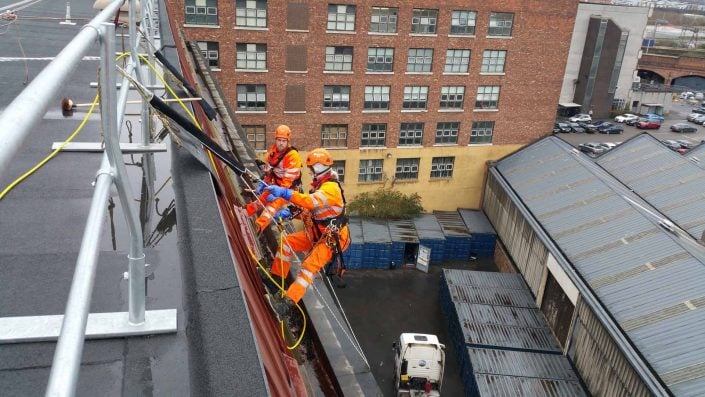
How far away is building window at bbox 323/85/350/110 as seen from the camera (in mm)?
34531

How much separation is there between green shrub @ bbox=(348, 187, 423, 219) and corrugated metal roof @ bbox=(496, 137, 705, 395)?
7614 mm

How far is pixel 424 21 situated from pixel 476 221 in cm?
1378

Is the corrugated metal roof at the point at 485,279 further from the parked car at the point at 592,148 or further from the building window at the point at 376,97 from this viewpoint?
the parked car at the point at 592,148

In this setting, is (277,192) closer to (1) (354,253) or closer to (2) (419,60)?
(1) (354,253)

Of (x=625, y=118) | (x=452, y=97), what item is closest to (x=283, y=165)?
(x=452, y=97)

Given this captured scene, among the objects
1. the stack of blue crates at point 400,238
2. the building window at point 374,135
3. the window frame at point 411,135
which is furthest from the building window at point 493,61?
the stack of blue crates at point 400,238

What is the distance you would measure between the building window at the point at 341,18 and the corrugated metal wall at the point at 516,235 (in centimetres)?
1403

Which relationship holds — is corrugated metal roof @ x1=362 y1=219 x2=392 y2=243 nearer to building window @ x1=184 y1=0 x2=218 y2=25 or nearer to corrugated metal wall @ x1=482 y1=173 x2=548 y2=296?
corrugated metal wall @ x1=482 y1=173 x2=548 y2=296

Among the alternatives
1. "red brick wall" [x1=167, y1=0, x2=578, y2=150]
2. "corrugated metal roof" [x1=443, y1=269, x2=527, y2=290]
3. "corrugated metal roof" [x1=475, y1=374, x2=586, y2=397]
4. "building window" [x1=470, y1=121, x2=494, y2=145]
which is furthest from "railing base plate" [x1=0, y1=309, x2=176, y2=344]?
"building window" [x1=470, y1=121, x2=494, y2=145]

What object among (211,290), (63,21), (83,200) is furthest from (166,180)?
(63,21)

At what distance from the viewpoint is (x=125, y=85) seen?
456 cm

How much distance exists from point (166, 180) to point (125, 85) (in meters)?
1.35

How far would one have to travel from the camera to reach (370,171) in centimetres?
3700

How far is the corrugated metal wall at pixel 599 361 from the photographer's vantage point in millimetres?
16828
